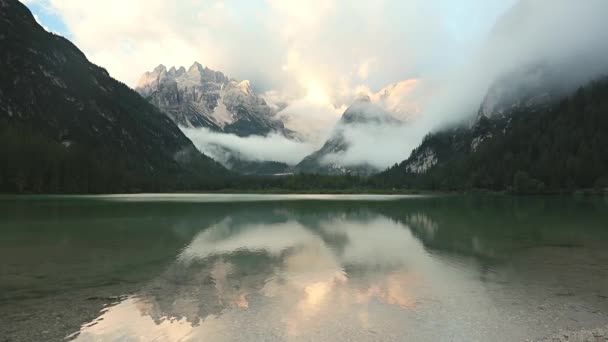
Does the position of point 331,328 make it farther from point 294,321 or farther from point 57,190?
point 57,190

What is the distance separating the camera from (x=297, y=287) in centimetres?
2314

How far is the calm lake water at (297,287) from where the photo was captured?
16.1 m

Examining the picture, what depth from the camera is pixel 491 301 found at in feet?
65.9

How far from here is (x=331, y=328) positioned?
1644 centimetres

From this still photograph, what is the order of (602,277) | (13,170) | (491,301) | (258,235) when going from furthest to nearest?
1. (13,170)
2. (258,235)
3. (602,277)
4. (491,301)

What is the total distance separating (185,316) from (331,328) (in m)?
5.88

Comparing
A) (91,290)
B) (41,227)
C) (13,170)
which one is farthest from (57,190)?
(91,290)

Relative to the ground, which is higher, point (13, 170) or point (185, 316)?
point (13, 170)

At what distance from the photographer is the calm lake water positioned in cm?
1612

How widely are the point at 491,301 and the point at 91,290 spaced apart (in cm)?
1935

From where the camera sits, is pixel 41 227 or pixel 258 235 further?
pixel 41 227

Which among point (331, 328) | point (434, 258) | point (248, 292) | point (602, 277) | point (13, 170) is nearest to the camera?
Answer: point (331, 328)

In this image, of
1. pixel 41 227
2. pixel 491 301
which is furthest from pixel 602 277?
pixel 41 227

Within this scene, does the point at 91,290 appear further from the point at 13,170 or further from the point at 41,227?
the point at 13,170
